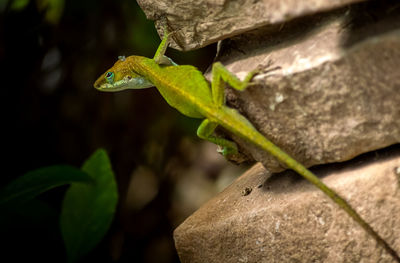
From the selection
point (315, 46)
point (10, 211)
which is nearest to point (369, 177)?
point (315, 46)

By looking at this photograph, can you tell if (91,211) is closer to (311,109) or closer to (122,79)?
(122,79)

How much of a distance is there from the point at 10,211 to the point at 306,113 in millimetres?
2228

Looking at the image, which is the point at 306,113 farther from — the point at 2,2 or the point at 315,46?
the point at 2,2

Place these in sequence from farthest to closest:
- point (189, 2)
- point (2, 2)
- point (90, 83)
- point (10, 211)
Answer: point (90, 83) < point (2, 2) < point (10, 211) < point (189, 2)

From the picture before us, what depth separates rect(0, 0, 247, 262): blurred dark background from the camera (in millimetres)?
4781

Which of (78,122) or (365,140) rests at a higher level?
(365,140)

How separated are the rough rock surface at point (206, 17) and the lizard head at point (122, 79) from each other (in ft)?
1.33

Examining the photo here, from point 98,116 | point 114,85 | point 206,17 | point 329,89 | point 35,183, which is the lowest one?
point 98,116

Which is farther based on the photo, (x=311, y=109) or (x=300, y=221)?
(x=300, y=221)

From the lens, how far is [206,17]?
8.18 ft

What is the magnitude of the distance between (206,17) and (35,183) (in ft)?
5.29

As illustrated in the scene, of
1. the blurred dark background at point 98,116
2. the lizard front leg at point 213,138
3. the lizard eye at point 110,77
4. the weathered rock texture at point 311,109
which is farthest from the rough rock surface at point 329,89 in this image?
the blurred dark background at point 98,116

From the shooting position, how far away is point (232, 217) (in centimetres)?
272

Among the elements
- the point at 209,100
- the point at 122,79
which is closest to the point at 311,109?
the point at 209,100
